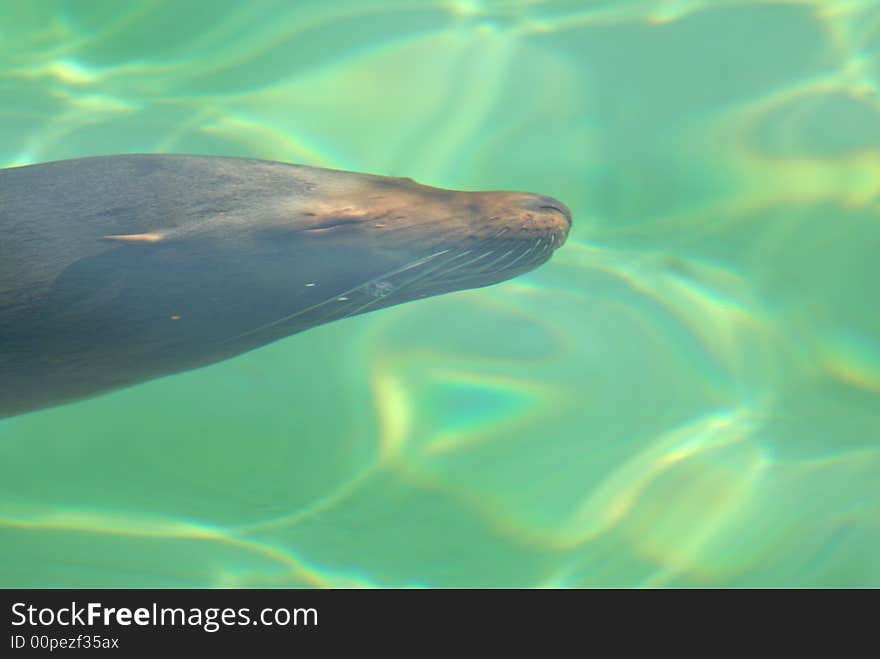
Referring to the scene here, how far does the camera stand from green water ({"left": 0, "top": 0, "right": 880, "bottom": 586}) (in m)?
3.04

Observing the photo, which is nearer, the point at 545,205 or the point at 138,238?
the point at 138,238

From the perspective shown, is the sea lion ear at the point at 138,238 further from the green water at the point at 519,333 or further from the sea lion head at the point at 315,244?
the green water at the point at 519,333

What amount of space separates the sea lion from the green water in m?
0.78

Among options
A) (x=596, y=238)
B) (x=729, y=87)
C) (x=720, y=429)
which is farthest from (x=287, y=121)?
(x=720, y=429)

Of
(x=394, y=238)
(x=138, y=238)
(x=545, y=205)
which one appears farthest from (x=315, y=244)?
(x=545, y=205)

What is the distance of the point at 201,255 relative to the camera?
225 cm

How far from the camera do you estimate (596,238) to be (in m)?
3.72

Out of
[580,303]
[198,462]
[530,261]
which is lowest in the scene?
[198,462]

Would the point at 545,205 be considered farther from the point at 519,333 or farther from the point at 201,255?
the point at 201,255

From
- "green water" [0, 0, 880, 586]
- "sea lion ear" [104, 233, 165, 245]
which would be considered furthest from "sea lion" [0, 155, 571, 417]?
"green water" [0, 0, 880, 586]

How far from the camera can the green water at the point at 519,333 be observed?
3035 millimetres

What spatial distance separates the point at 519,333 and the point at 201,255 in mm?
1667
